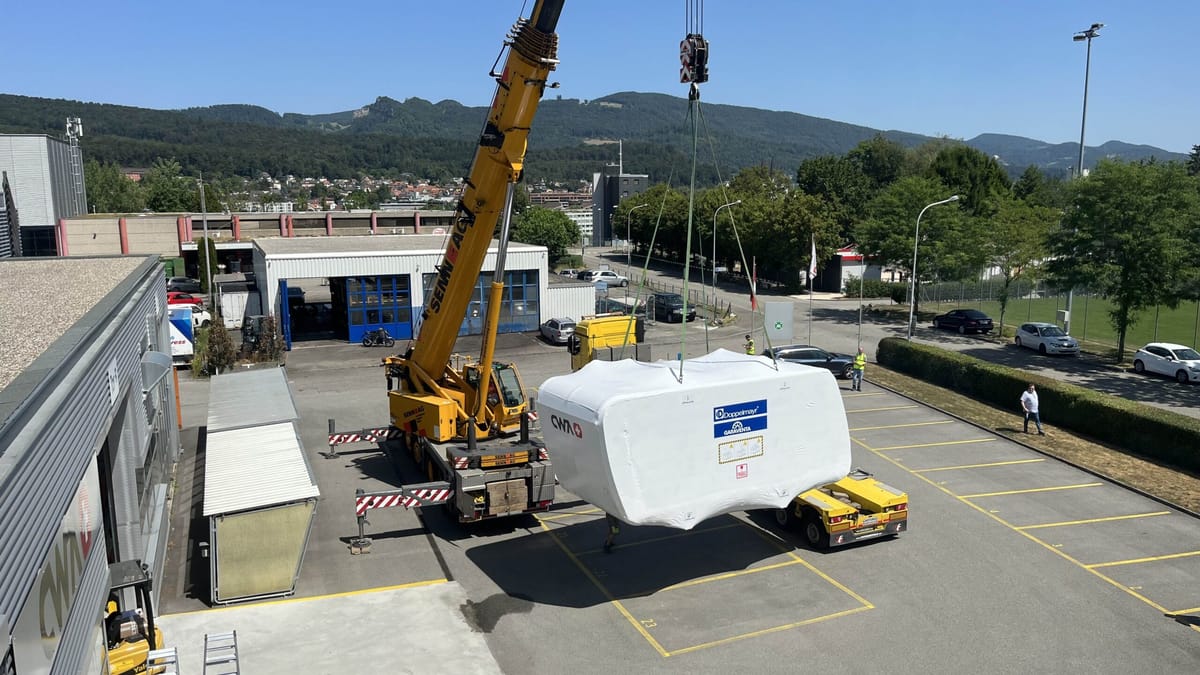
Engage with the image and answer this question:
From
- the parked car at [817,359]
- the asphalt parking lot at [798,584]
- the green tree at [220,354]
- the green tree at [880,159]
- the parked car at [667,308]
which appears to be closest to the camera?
the asphalt parking lot at [798,584]

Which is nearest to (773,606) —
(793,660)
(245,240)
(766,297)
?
(793,660)

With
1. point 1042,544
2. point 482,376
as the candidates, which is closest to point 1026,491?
point 1042,544

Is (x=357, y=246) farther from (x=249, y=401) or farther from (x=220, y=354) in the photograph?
(x=249, y=401)

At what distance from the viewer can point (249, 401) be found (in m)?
22.4

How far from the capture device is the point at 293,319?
45.3 meters

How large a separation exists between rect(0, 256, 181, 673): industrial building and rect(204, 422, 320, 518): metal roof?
1.23 m

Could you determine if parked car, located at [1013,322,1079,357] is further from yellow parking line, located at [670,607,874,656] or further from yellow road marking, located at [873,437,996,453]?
yellow parking line, located at [670,607,874,656]

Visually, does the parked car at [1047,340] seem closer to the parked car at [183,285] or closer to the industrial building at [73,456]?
the industrial building at [73,456]

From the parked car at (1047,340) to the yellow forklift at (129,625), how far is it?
3690cm

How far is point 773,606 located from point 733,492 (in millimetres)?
2044

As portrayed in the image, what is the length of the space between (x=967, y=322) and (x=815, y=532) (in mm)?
30916

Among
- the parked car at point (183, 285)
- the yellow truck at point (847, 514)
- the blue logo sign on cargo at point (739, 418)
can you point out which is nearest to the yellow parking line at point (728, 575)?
the yellow truck at point (847, 514)

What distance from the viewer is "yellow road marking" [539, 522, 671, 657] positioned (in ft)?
43.4

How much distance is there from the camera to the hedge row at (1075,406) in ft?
72.1
